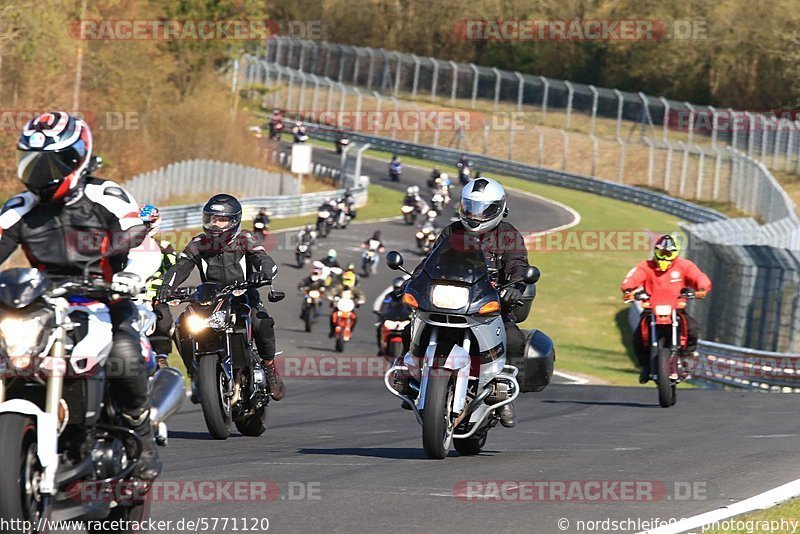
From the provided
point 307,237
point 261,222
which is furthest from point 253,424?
point 307,237

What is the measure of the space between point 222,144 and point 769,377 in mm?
42982

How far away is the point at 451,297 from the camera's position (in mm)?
9945

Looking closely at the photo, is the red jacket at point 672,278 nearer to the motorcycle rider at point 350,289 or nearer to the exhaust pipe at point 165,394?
the exhaust pipe at point 165,394

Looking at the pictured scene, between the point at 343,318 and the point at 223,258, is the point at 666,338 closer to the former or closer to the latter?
the point at 223,258

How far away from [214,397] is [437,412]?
7.97ft

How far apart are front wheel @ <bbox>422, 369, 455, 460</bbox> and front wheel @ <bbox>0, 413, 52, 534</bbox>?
435cm

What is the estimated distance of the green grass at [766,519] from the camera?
23.6ft

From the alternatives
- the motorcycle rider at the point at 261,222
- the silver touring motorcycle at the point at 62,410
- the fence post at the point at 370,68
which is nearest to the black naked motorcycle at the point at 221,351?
the silver touring motorcycle at the point at 62,410

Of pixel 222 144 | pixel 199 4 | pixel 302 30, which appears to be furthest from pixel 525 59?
pixel 222 144

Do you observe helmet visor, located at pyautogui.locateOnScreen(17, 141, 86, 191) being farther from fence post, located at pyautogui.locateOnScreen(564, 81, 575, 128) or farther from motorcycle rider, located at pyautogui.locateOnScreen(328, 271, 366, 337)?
fence post, located at pyautogui.locateOnScreen(564, 81, 575, 128)

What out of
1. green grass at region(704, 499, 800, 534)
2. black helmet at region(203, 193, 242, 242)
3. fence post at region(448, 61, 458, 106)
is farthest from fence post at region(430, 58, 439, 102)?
green grass at region(704, 499, 800, 534)

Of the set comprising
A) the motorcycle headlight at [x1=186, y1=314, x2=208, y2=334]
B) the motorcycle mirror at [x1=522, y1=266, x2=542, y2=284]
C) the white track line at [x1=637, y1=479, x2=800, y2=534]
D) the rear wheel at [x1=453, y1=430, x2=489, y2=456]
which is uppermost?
Result: the motorcycle mirror at [x1=522, y1=266, x2=542, y2=284]

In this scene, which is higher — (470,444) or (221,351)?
(221,351)

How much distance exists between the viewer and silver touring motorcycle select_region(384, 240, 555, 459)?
990cm
